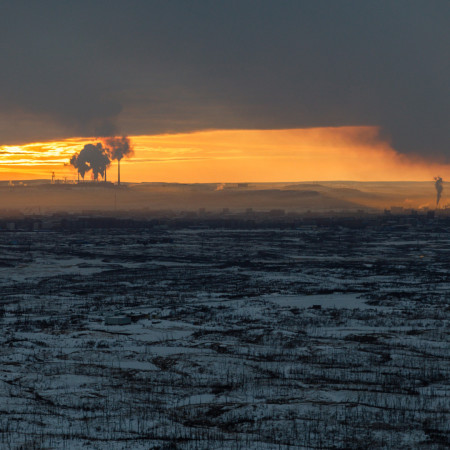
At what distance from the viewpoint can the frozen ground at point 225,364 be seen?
59.6 feet

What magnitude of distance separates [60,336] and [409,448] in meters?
19.5

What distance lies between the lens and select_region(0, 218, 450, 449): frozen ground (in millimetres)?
18156

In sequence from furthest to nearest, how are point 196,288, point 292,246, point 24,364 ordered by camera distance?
point 292,246 < point 196,288 < point 24,364

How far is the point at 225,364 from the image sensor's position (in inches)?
1017

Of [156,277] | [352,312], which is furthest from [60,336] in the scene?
[156,277]

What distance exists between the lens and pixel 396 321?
122 feet

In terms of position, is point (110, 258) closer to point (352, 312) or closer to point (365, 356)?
point (352, 312)

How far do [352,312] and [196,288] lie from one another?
16706mm

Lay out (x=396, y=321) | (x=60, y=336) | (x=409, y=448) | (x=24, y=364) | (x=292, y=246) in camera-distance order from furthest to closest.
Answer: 1. (x=292, y=246)
2. (x=396, y=321)
3. (x=60, y=336)
4. (x=24, y=364)
5. (x=409, y=448)

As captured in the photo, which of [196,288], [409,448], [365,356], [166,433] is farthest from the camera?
[196,288]

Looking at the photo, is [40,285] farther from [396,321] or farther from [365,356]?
[365,356]

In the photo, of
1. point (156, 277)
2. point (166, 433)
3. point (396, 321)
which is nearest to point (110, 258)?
point (156, 277)

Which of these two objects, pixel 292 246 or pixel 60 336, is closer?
pixel 60 336

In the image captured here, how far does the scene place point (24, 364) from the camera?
2595 centimetres
